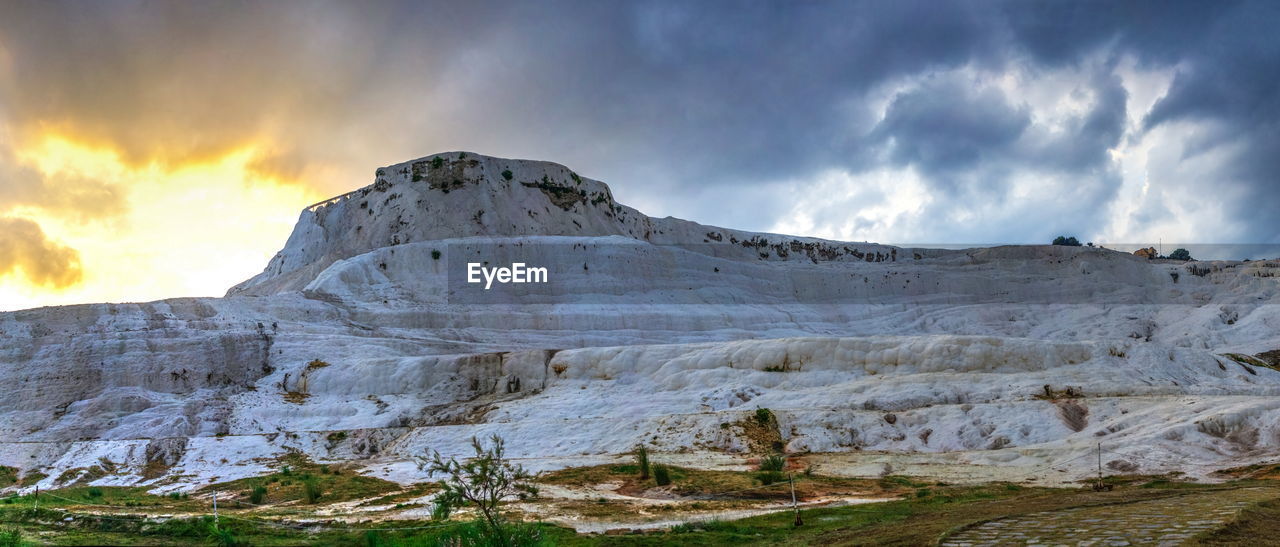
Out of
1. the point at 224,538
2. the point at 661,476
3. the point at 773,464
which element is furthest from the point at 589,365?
the point at 224,538

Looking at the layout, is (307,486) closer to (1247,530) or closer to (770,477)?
(770,477)

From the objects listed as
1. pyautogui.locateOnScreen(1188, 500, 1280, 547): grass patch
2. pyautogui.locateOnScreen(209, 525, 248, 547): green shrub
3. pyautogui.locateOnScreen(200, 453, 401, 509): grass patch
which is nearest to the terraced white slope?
pyautogui.locateOnScreen(200, 453, 401, 509): grass patch

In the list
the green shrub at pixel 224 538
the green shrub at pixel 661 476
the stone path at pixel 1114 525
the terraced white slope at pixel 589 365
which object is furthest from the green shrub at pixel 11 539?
the terraced white slope at pixel 589 365

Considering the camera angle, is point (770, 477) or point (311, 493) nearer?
point (311, 493)

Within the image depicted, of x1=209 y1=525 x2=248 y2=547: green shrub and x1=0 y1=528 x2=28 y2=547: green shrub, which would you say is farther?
x1=209 y1=525 x2=248 y2=547: green shrub

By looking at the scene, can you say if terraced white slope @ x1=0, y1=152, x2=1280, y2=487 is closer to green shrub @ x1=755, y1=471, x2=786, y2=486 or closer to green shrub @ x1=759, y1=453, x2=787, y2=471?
green shrub @ x1=759, y1=453, x2=787, y2=471

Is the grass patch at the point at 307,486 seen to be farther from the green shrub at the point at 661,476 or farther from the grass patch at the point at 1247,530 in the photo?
the grass patch at the point at 1247,530

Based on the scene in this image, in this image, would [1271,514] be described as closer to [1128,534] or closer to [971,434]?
[1128,534]
